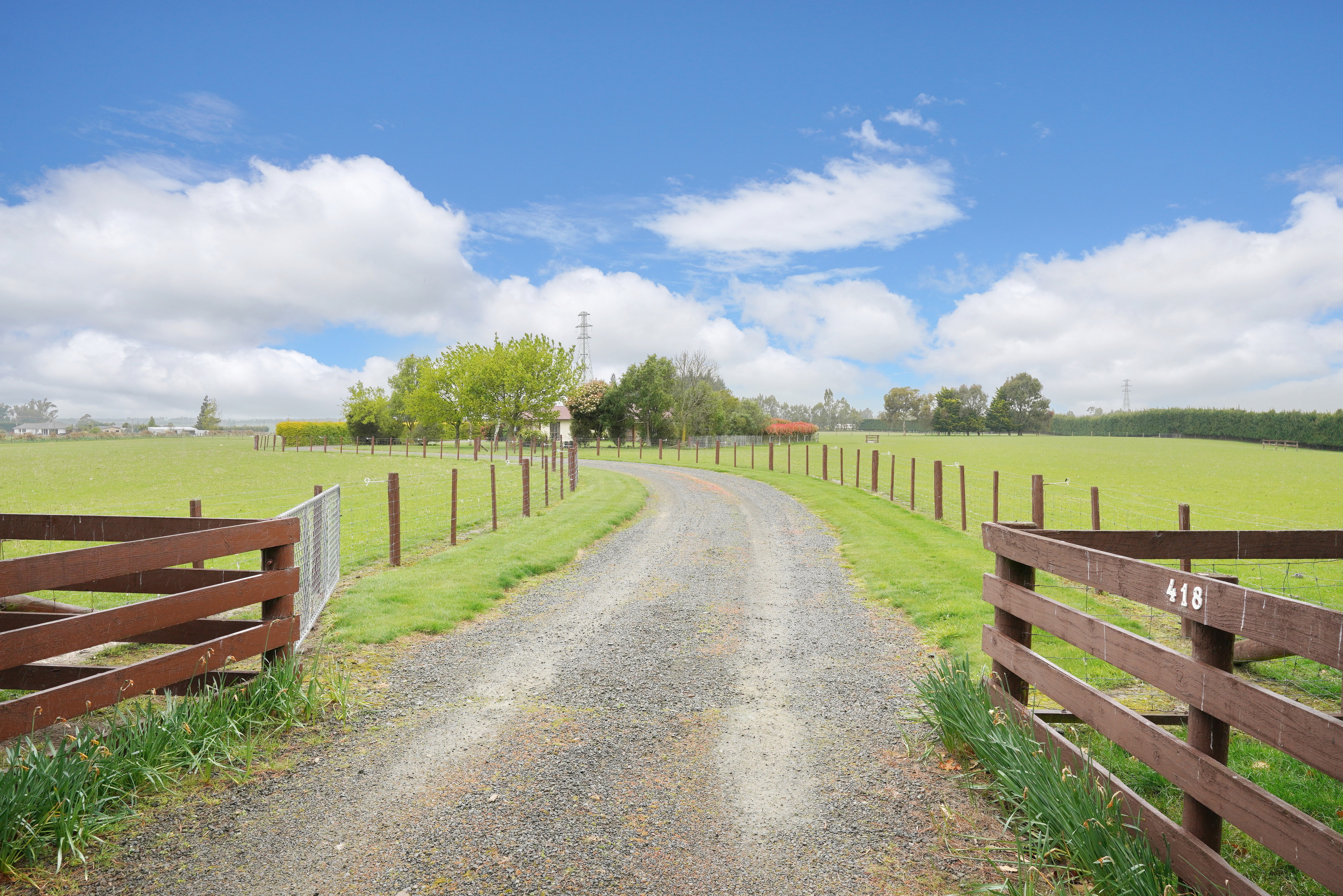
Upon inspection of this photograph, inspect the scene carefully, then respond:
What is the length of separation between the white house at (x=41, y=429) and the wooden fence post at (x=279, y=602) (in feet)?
465

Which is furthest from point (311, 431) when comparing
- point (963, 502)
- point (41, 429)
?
point (41, 429)

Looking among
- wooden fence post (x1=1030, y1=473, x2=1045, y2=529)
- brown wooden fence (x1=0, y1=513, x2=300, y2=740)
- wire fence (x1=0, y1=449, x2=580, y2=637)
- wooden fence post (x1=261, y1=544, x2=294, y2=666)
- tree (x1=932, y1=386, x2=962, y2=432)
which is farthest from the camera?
tree (x1=932, y1=386, x2=962, y2=432)

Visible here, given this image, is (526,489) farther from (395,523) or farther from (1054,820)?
(1054,820)

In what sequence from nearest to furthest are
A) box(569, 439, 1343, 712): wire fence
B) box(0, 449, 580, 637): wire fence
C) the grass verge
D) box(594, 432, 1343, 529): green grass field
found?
box(569, 439, 1343, 712): wire fence → the grass verge → box(0, 449, 580, 637): wire fence → box(594, 432, 1343, 529): green grass field

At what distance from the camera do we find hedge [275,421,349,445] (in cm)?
8669

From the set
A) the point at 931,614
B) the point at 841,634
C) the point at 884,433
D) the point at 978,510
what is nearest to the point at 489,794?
the point at 841,634

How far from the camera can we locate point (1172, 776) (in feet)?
9.96

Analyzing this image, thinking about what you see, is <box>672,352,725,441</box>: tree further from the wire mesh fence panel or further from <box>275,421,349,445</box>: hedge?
the wire mesh fence panel

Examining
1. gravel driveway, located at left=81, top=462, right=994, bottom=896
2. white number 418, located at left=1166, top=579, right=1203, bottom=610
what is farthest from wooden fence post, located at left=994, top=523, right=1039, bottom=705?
white number 418, located at left=1166, top=579, right=1203, bottom=610

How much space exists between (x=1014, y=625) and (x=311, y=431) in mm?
97871

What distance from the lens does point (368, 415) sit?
88.0m

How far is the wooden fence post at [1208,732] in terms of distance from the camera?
2.87 metres

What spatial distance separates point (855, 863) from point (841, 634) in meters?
4.46

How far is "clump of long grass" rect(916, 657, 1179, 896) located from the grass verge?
5.57 m
